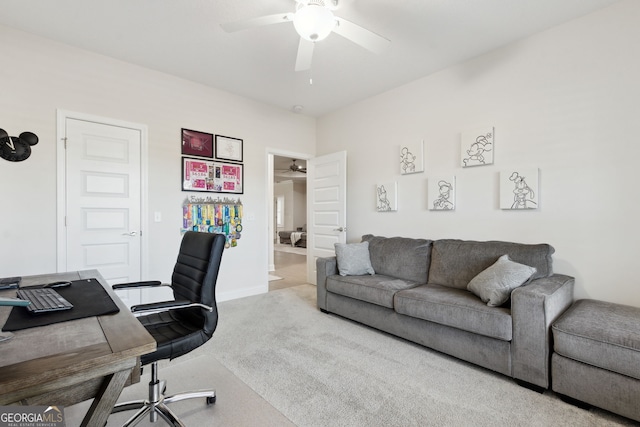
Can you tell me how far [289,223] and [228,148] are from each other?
870 cm

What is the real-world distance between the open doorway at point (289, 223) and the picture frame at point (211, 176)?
168cm

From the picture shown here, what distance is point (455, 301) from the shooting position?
2.35 m

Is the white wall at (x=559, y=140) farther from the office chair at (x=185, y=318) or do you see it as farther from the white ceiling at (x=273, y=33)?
the office chair at (x=185, y=318)

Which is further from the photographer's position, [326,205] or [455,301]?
[326,205]

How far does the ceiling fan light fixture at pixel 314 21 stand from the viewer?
1891 millimetres

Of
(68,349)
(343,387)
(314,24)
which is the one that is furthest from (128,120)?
(343,387)

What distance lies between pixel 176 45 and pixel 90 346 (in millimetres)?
2898

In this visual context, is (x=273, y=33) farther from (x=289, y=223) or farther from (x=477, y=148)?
(x=289, y=223)

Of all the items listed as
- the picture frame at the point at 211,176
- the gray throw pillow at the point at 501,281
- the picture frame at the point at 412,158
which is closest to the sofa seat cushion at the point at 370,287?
the gray throw pillow at the point at 501,281

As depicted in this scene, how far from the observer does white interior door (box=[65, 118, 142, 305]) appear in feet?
9.59

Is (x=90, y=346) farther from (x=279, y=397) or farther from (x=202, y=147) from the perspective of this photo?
(x=202, y=147)

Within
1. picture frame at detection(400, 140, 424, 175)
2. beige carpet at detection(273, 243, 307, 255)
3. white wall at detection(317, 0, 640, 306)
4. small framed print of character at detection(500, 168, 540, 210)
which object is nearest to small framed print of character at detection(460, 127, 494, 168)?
white wall at detection(317, 0, 640, 306)

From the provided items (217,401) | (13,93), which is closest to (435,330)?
(217,401)

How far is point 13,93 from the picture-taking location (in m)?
2.63
